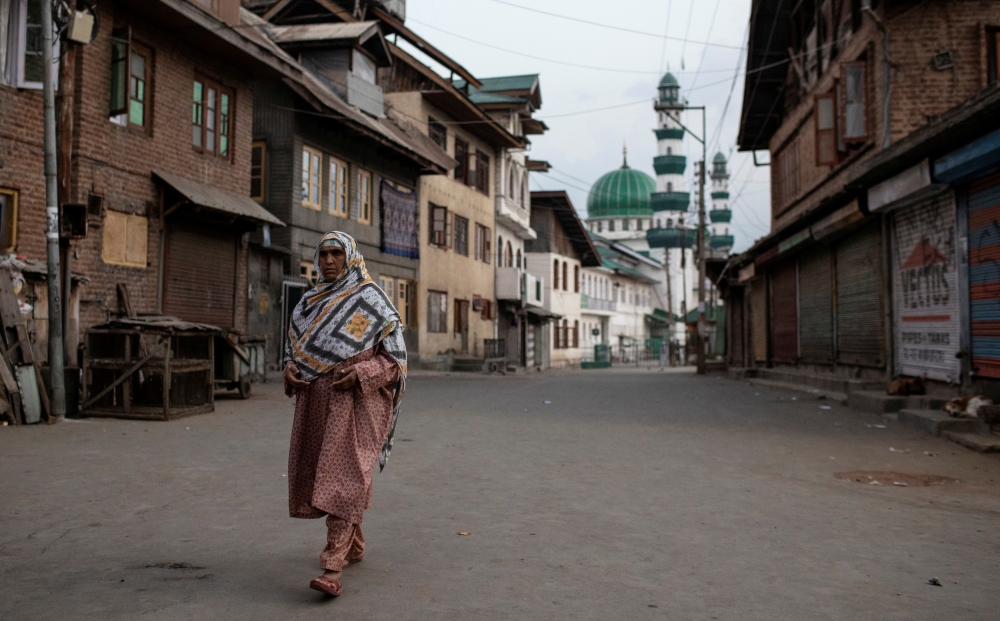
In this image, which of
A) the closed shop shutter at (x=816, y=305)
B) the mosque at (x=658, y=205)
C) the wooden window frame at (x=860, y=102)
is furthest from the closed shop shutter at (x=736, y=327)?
the mosque at (x=658, y=205)

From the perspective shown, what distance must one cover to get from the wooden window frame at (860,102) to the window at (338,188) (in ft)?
42.4

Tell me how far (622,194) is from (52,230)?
101 m

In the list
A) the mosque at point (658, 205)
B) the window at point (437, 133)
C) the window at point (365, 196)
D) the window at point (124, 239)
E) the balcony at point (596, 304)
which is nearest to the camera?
the window at point (124, 239)

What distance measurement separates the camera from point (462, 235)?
3328cm

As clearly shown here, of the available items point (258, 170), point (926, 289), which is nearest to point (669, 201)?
point (258, 170)

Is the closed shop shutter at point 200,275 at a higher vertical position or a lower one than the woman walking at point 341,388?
higher

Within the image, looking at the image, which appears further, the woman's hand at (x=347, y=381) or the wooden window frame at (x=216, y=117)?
the wooden window frame at (x=216, y=117)

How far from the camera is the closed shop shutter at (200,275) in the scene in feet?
52.7

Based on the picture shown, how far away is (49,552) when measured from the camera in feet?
14.9

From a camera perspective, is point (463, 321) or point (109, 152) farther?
point (463, 321)

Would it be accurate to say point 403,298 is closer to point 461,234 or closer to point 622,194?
point 461,234

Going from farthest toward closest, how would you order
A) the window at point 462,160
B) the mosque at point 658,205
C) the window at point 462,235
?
the mosque at point 658,205, the window at point 462,160, the window at point 462,235

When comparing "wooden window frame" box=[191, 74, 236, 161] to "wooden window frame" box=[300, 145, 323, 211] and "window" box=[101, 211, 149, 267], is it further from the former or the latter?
"wooden window frame" box=[300, 145, 323, 211]

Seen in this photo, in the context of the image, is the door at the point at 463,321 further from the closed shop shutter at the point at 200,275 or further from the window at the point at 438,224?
the closed shop shutter at the point at 200,275
